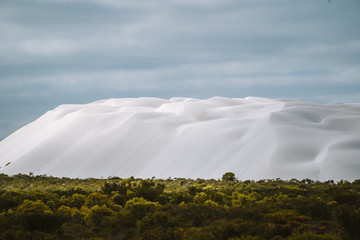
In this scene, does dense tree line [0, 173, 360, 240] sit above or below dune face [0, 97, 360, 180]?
below

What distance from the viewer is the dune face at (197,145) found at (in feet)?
73.4

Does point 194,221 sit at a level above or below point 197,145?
below

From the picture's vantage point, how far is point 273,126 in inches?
1083

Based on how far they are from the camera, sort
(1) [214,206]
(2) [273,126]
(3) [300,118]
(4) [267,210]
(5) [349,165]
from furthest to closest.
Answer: (3) [300,118] → (2) [273,126] → (5) [349,165] → (1) [214,206] → (4) [267,210]

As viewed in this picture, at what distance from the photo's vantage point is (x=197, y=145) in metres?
29.5

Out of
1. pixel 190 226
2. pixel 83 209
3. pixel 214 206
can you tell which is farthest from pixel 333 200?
pixel 83 209

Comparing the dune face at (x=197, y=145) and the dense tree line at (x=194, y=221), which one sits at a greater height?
the dune face at (x=197, y=145)

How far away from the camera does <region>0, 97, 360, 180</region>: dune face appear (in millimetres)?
22359

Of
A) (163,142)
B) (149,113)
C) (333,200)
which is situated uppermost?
(149,113)

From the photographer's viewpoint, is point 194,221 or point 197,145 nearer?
point 194,221

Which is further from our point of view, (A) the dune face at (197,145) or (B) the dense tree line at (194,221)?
(A) the dune face at (197,145)

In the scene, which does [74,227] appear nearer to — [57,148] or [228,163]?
[228,163]

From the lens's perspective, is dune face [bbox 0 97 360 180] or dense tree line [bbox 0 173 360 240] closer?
dense tree line [bbox 0 173 360 240]

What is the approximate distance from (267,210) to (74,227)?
439 cm
